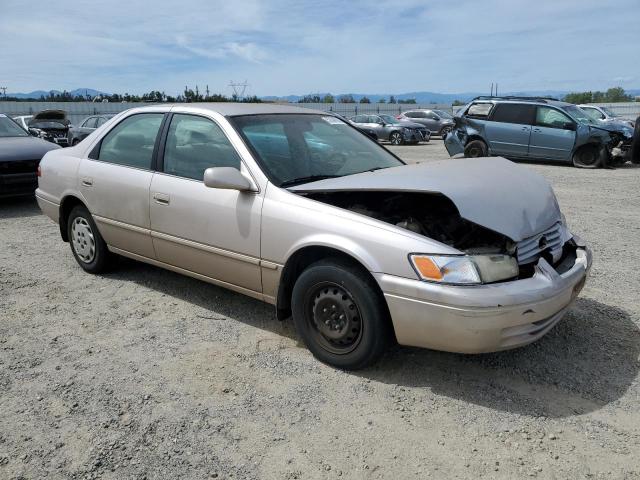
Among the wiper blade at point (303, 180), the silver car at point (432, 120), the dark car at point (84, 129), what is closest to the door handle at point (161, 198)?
the wiper blade at point (303, 180)

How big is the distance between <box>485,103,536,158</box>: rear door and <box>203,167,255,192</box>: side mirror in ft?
41.0

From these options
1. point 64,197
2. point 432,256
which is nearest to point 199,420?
point 432,256

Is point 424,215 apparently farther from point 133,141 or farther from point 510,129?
point 510,129

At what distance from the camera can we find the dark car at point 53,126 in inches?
789

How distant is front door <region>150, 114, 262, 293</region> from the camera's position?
11.9ft

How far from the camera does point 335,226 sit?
3.19 metres

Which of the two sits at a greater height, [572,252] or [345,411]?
[572,252]

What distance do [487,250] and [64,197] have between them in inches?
155

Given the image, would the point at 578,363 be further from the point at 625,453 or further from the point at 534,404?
the point at 625,453

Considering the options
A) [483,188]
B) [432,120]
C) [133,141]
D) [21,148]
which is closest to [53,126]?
[21,148]

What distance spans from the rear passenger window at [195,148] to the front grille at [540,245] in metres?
1.95

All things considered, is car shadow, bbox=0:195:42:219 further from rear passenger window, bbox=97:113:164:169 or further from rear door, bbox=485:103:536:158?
rear door, bbox=485:103:536:158

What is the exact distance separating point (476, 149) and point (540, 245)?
1222cm

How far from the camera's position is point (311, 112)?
4.62 meters
